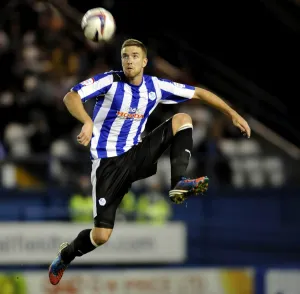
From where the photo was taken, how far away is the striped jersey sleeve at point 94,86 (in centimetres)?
744

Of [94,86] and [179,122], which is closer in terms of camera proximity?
[94,86]

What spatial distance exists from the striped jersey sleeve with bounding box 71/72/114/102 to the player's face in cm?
17

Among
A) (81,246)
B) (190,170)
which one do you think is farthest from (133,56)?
(190,170)

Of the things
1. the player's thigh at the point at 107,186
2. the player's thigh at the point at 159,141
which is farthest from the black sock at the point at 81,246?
the player's thigh at the point at 159,141

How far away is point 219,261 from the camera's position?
Result: 12.6 m

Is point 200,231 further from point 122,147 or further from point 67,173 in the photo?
point 122,147

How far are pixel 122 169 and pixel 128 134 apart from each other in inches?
12.2

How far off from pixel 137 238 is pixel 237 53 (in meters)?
2.93

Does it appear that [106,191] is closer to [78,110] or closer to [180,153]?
[180,153]

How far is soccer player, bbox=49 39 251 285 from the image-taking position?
7.71 m

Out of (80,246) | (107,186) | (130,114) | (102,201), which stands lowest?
(80,246)

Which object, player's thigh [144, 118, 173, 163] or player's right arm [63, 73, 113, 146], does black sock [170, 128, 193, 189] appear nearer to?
player's thigh [144, 118, 173, 163]

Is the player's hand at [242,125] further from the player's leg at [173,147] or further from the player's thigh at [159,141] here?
the player's thigh at [159,141]

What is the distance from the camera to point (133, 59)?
25.0 feet
